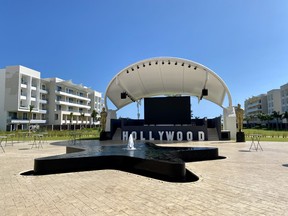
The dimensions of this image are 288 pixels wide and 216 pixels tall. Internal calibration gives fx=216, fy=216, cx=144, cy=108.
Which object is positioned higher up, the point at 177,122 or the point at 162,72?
the point at 162,72

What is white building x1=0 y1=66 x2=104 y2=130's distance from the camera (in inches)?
1925

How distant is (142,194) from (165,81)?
919 inches

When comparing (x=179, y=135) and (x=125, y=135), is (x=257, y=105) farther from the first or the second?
(x=125, y=135)

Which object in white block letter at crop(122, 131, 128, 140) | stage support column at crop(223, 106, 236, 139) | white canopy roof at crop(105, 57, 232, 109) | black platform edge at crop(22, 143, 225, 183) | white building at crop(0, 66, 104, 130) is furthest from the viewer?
white building at crop(0, 66, 104, 130)

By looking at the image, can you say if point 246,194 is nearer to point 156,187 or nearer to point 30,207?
point 156,187

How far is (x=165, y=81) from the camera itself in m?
27.3

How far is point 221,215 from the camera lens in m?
3.54

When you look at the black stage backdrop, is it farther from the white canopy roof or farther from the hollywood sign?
the hollywood sign

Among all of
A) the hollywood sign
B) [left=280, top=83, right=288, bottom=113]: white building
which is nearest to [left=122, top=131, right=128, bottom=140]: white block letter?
the hollywood sign

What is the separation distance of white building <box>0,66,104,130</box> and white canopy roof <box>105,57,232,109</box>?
3132 centimetres

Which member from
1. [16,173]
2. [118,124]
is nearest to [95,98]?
[118,124]

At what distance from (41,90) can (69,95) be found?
9.79 m

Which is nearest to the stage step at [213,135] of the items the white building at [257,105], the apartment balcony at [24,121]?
the apartment balcony at [24,121]

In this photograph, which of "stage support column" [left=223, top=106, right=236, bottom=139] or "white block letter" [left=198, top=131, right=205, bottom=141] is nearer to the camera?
"white block letter" [left=198, top=131, right=205, bottom=141]
